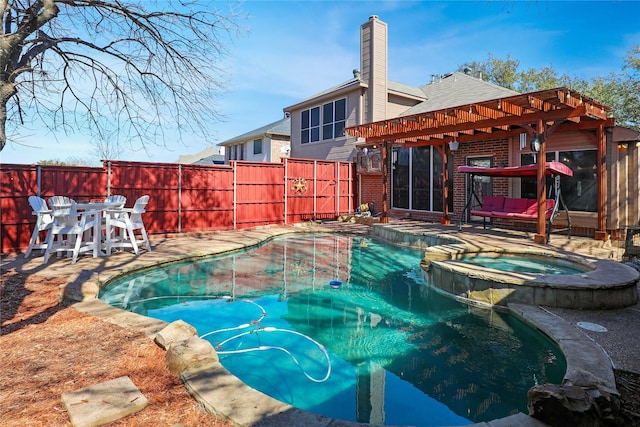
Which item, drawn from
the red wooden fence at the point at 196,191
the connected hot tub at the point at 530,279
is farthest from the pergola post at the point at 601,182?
the red wooden fence at the point at 196,191

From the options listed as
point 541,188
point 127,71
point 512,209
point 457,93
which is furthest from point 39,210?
point 457,93

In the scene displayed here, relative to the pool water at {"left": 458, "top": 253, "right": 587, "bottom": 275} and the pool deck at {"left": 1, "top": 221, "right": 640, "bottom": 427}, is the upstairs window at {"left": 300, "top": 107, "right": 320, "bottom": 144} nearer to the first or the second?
the pool deck at {"left": 1, "top": 221, "right": 640, "bottom": 427}

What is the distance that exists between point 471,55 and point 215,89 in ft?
92.2

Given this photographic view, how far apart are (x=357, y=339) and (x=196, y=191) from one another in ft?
27.7

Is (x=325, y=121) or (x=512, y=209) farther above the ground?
(x=325, y=121)

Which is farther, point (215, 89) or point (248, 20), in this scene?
point (215, 89)

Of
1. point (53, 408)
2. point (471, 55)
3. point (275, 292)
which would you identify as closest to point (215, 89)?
point (275, 292)

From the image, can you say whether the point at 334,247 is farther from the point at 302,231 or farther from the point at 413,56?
the point at 413,56

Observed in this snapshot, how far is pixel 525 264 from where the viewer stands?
6078mm

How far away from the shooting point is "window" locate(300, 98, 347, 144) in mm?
15898

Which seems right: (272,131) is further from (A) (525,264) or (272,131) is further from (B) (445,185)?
(A) (525,264)

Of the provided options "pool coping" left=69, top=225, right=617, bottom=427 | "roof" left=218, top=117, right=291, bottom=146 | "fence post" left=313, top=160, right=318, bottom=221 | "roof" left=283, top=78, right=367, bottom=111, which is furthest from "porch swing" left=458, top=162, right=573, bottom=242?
"roof" left=218, top=117, right=291, bottom=146

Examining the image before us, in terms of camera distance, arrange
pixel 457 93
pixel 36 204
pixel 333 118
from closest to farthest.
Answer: pixel 36 204
pixel 457 93
pixel 333 118

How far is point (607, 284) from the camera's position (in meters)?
4.24
